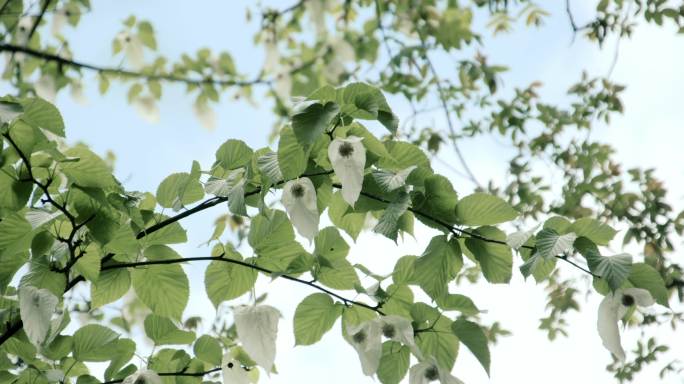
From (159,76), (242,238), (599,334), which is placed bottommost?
(599,334)

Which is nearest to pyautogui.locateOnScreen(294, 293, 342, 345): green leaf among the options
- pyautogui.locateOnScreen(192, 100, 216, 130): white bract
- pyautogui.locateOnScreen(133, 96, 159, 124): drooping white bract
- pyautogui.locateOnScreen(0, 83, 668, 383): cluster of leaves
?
pyautogui.locateOnScreen(0, 83, 668, 383): cluster of leaves

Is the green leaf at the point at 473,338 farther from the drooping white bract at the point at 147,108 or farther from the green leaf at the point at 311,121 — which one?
the drooping white bract at the point at 147,108

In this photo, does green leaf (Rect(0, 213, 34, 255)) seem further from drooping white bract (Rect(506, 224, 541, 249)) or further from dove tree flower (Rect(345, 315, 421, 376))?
drooping white bract (Rect(506, 224, 541, 249))

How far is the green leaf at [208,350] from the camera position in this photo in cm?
78

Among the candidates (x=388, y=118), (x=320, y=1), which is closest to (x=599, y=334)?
(x=388, y=118)

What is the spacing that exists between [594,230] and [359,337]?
0.75 feet

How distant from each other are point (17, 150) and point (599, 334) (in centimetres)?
52

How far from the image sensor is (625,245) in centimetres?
224

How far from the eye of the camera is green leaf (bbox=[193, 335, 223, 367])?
781mm

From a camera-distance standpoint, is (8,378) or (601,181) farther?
(601,181)

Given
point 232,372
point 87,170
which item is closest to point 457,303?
point 232,372

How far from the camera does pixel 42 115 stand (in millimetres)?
618

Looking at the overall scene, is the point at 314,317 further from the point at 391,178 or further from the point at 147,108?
the point at 147,108

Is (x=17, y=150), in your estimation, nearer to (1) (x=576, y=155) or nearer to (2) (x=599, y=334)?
(2) (x=599, y=334)
